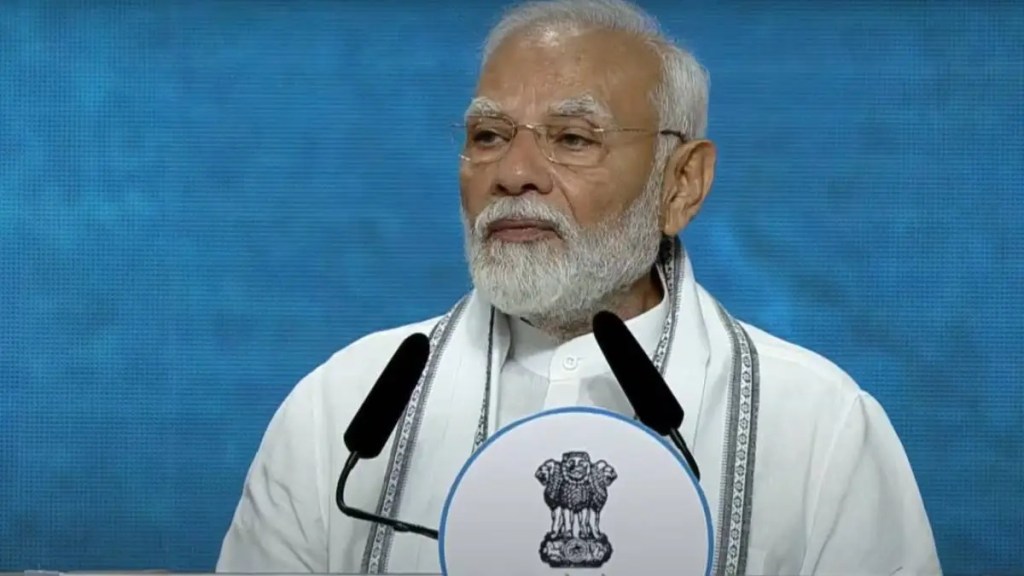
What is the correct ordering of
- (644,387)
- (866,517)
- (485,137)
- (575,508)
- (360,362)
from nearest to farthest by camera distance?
1. (575,508)
2. (644,387)
3. (866,517)
4. (485,137)
5. (360,362)

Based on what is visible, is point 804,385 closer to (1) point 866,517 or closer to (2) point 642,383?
(1) point 866,517

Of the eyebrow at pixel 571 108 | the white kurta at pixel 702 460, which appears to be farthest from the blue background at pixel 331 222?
the eyebrow at pixel 571 108

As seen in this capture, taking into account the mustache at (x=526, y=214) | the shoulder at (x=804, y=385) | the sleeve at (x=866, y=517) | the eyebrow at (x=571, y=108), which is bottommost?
the sleeve at (x=866, y=517)

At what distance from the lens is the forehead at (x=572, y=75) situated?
2.61 m

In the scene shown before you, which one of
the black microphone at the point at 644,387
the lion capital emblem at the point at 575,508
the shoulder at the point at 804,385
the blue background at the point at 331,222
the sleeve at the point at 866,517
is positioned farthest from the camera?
the blue background at the point at 331,222

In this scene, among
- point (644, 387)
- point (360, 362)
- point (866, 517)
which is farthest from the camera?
point (360, 362)

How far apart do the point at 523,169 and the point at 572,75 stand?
175 millimetres

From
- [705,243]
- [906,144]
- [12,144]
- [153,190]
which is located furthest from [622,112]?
[12,144]

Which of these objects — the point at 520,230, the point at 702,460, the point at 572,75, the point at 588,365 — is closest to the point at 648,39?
the point at 572,75

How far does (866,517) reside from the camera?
2555 millimetres

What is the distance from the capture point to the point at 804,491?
2.60 metres

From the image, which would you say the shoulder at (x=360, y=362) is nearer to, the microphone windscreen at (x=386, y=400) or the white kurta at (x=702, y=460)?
the white kurta at (x=702, y=460)

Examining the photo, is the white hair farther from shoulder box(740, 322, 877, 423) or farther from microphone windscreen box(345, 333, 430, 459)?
microphone windscreen box(345, 333, 430, 459)

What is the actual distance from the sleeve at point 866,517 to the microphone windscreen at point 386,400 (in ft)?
2.45
